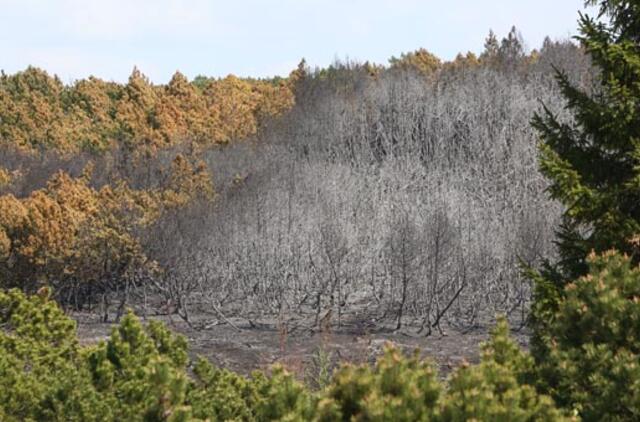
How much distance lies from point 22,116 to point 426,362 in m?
36.3

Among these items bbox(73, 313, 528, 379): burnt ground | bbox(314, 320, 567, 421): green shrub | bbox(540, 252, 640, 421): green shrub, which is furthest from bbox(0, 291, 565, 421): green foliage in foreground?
bbox(73, 313, 528, 379): burnt ground

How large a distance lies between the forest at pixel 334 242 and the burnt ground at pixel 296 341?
9 cm

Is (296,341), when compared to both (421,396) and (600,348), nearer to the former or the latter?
(600,348)

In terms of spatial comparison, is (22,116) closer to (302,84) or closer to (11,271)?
(302,84)

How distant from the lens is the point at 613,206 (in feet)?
27.7

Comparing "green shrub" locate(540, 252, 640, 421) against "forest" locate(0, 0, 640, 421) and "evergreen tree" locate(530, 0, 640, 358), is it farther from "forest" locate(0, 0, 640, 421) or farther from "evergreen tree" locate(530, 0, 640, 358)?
"evergreen tree" locate(530, 0, 640, 358)

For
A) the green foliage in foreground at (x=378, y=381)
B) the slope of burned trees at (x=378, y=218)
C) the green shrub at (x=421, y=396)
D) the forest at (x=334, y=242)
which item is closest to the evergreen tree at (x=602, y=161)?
the forest at (x=334, y=242)

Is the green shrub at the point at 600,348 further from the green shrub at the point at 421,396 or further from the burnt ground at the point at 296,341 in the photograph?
the burnt ground at the point at 296,341

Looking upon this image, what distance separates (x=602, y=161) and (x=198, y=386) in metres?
4.45

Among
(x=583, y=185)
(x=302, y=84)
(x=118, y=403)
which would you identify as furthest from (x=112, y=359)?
(x=302, y=84)

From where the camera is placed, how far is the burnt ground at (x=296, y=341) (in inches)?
613

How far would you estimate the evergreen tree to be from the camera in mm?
8359

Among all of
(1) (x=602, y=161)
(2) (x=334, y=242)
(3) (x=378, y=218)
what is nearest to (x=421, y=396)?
(1) (x=602, y=161)

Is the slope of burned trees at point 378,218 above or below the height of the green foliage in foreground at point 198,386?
above
